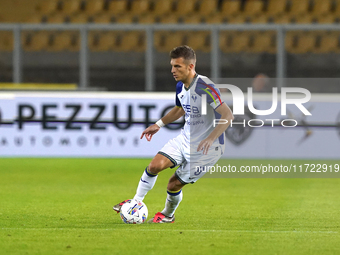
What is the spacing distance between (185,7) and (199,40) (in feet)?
11.5

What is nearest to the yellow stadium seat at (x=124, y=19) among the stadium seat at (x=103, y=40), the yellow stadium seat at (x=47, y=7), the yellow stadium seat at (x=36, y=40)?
the yellow stadium seat at (x=47, y=7)

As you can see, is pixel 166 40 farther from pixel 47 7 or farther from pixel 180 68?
pixel 180 68

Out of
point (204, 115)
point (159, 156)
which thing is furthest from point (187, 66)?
point (159, 156)

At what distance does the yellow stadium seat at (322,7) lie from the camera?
52.7 ft

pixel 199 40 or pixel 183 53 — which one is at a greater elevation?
pixel 183 53

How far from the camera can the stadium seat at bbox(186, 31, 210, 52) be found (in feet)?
42.4

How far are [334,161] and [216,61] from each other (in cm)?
319

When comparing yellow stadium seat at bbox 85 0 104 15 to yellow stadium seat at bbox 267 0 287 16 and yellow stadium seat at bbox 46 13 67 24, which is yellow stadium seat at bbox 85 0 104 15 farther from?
yellow stadium seat at bbox 267 0 287 16

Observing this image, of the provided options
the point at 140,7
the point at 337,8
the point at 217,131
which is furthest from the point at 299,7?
the point at 217,131

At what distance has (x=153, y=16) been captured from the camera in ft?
52.7

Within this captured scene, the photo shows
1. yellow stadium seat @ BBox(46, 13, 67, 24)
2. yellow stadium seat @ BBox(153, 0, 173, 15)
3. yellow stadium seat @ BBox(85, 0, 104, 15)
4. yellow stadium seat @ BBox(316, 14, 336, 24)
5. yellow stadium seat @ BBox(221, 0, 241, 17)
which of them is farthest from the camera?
yellow stadium seat @ BBox(85, 0, 104, 15)

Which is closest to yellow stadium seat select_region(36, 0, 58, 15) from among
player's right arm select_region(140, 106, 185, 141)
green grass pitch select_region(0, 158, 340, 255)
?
green grass pitch select_region(0, 158, 340, 255)

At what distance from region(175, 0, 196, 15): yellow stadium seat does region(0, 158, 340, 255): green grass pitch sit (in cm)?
646

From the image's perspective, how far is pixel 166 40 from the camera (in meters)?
13.3
